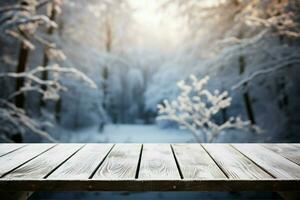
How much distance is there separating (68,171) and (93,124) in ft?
38.4

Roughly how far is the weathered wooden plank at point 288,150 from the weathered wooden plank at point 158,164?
2.65 feet

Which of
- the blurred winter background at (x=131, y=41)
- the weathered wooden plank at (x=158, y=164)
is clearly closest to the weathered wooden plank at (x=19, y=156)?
the weathered wooden plank at (x=158, y=164)

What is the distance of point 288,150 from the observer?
2139mm

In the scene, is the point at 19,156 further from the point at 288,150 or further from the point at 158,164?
the point at 288,150

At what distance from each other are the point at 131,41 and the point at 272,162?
1364 cm

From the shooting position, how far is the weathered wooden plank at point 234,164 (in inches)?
55.7

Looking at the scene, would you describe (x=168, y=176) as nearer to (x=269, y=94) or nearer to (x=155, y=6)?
(x=155, y=6)

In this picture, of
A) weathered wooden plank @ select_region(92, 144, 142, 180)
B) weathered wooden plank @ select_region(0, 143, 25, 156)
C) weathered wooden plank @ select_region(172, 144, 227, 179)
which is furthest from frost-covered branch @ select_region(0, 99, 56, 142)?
weathered wooden plank @ select_region(172, 144, 227, 179)

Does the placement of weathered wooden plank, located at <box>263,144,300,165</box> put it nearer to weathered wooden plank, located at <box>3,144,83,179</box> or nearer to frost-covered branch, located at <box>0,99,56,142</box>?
weathered wooden plank, located at <box>3,144,83,179</box>

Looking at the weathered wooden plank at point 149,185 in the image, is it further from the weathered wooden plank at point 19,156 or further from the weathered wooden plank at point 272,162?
the weathered wooden plank at point 19,156

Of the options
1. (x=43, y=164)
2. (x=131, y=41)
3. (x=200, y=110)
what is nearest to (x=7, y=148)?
(x=43, y=164)

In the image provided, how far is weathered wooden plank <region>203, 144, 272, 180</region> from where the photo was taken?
4.64 feet

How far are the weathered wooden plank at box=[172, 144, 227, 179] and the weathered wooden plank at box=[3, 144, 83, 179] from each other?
0.75 m

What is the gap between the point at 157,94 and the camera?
14.7 metres
